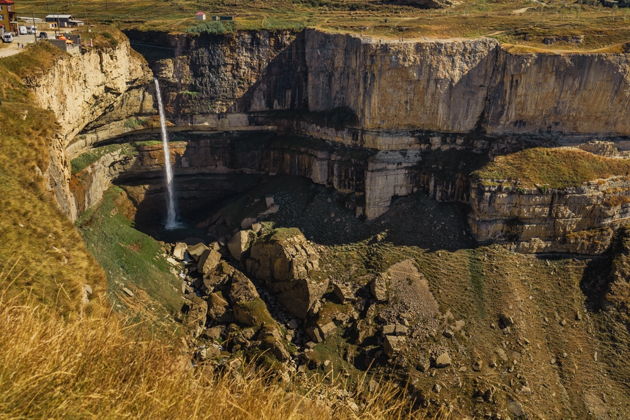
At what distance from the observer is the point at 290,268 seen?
3666 cm

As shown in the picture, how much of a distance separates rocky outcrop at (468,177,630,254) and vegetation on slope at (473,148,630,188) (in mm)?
505

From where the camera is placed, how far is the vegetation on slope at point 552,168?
124 ft

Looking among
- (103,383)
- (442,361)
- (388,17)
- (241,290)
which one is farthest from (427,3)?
(103,383)

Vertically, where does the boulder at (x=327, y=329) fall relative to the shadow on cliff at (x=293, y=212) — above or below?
below

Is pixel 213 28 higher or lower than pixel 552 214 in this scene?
higher

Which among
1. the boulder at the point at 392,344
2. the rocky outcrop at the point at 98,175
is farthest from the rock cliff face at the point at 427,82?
the boulder at the point at 392,344

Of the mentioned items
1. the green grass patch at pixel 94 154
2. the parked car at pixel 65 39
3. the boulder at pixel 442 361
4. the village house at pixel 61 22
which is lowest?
the boulder at pixel 442 361

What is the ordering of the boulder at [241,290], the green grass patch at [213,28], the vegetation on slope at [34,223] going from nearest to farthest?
the vegetation on slope at [34,223] < the boulder at [241,290] < the green grass patch at [213,28]

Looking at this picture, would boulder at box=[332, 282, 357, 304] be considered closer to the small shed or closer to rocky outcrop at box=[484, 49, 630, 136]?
rocky outcrop at box=[484, 49, 630, 136]

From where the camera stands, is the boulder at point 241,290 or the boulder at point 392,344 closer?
the boulder at point 392,344

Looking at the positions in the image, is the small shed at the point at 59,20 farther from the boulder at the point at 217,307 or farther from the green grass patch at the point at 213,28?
the boulder at the point at 217,307

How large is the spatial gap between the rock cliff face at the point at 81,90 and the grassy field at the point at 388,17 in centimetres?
610

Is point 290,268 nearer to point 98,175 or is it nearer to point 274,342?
point 274,342

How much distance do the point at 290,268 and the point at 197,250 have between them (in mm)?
7681
